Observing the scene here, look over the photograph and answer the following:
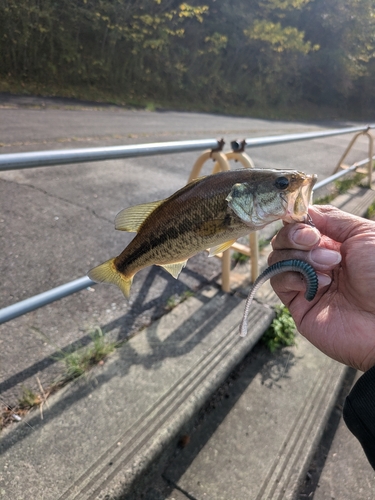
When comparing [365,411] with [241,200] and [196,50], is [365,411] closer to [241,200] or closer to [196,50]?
[241,200]

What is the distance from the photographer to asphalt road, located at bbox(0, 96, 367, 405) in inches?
108

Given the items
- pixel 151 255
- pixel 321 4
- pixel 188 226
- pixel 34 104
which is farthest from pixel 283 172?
pixel 321 4

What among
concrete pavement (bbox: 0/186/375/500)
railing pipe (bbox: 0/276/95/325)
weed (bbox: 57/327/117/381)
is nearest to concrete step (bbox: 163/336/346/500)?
concrete pavement (bbox: 0/186/375/500)

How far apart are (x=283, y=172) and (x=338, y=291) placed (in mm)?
828

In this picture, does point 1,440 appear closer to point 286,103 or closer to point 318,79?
point 286,103

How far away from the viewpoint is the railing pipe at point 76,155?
5.65ft

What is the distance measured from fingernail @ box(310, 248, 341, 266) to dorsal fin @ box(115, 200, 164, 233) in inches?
24.5

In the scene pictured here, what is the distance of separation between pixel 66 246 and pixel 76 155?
2185 millimetres

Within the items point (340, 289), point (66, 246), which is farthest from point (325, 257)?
point (66, 246)

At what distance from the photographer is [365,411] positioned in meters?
1.54

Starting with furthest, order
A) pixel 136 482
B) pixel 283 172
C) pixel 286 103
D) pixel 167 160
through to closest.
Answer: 1. pixel 286 103
2. pixel 167 160
3. pixel 136 482
4. pixel 283 172

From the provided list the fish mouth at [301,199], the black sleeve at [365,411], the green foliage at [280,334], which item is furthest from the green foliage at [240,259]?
the fish mouth at [301,199]

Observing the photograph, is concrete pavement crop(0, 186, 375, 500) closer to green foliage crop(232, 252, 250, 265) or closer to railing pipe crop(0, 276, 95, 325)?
railing pipe crop(0, 276, 95, 325)

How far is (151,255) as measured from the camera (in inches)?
54.7
